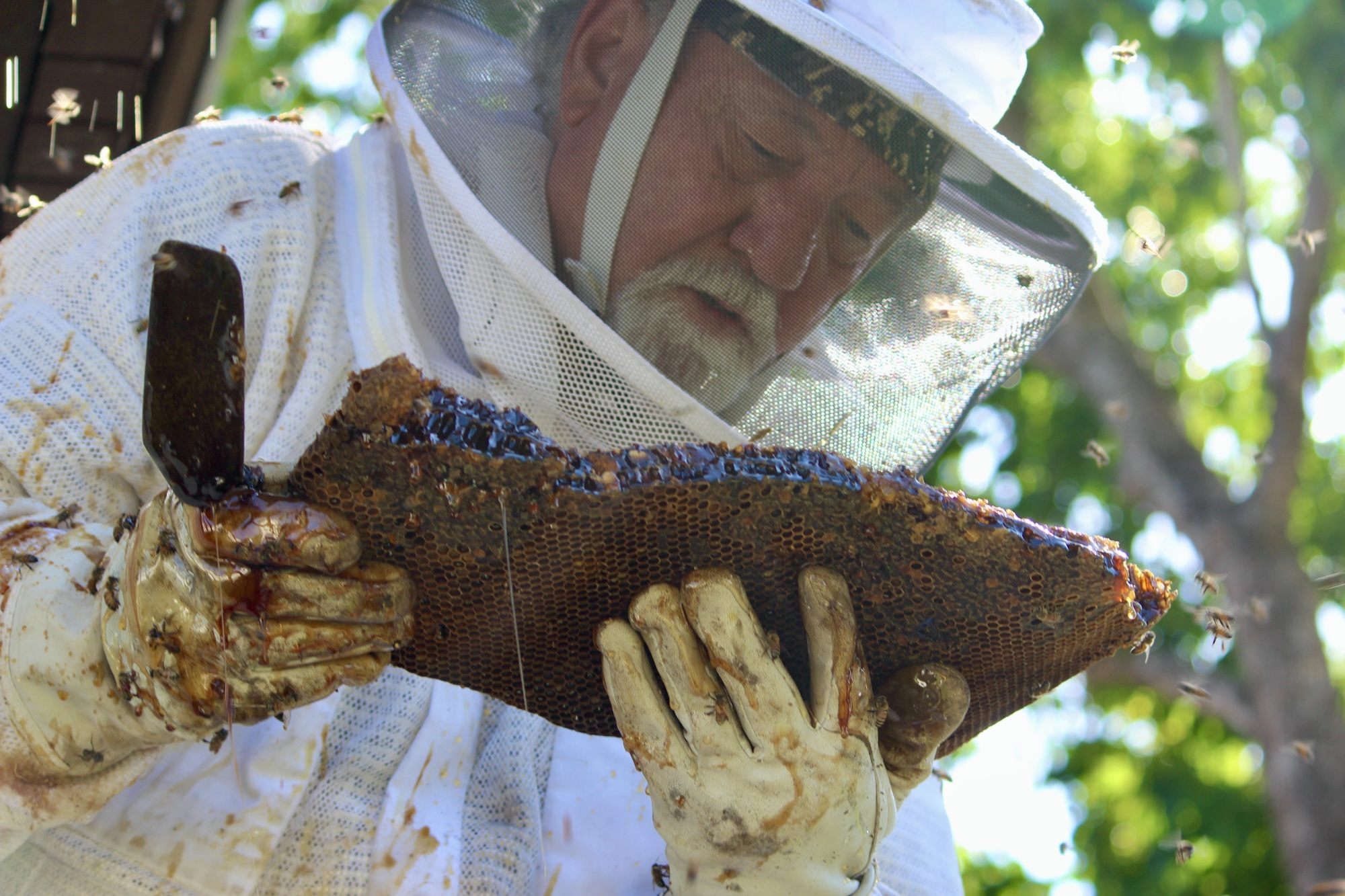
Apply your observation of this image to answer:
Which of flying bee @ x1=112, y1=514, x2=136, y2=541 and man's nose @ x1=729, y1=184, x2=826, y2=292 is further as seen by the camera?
man's nose @ x1=729, y1=184, x2=826, y2=292

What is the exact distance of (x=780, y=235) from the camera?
99.3 inches

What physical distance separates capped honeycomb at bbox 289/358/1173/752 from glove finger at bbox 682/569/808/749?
0.06 meters

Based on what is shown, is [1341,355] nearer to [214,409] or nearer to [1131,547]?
[1131,547]

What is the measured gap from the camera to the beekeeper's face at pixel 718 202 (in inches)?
96.7

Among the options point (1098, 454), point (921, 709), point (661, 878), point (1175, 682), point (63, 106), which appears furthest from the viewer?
point (1175, 682)

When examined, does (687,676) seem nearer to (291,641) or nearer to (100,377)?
(291,641)

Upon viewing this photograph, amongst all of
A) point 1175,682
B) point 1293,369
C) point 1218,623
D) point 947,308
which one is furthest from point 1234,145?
point 1218,623

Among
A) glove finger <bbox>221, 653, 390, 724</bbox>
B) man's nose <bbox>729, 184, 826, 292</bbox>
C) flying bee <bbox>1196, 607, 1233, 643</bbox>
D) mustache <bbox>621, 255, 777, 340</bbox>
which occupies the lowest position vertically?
glove finger <bbox>221, 653, 390, 724</bbox>

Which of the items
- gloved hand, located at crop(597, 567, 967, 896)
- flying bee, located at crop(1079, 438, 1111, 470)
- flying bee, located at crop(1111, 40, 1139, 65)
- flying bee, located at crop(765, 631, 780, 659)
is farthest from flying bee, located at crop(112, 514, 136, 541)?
flying bee, located at crop(1111, 40, 1139, 65)

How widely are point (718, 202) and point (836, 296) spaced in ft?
1.15

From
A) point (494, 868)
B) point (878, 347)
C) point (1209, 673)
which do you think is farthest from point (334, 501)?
point (1209, 673)

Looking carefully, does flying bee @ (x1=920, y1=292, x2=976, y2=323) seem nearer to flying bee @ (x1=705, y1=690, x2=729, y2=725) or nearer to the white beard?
the white beard

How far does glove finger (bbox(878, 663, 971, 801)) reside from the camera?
1.95 meters

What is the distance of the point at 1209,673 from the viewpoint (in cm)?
775
